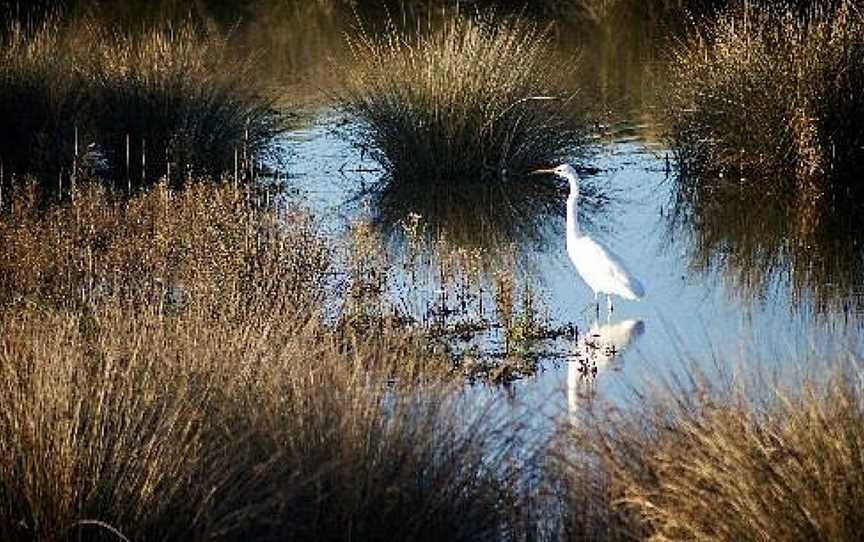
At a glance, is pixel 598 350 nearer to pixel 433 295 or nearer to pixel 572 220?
pixel 433 295

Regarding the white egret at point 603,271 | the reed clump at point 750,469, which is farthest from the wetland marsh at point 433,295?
the white egret at point 603,271

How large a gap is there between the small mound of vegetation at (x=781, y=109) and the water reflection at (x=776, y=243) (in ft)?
1.15

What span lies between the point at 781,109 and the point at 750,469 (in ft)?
29.8

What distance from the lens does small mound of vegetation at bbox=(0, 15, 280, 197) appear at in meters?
13.6

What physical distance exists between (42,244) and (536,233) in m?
4.51

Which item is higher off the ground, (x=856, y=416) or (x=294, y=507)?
(x=856, y=416)

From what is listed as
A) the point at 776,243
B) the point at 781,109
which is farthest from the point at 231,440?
the point at 781,109

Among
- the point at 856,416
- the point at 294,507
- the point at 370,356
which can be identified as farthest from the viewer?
the point at 370,356

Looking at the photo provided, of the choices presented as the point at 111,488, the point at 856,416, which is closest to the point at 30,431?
the point at 111,488

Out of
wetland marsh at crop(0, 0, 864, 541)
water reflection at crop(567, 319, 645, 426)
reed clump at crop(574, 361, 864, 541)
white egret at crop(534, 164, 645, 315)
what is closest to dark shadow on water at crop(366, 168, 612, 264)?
wetland marsh at crop(0, 0, 864, 541)

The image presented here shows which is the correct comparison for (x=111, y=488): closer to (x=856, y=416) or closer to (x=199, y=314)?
(x=199, y=314)

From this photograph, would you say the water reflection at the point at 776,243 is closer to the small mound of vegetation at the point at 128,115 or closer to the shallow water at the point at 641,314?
the shallow water at the point at 641,314

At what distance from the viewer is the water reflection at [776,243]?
9.18 metres

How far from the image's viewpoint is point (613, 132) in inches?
611
